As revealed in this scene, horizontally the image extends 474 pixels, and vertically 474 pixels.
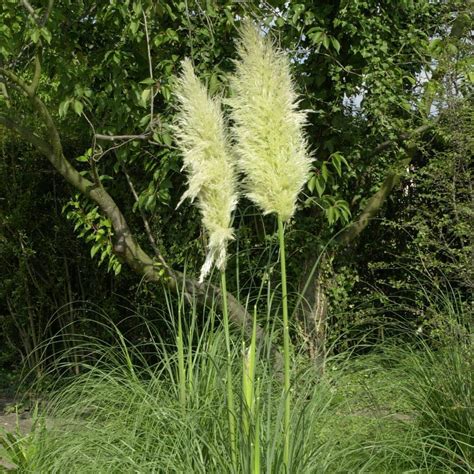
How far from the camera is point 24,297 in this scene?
9.02 m

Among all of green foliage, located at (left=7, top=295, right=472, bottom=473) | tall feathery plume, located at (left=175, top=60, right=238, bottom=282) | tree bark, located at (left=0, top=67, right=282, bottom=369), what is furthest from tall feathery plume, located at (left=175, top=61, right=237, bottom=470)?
tree bark, located at (left=0, top=67, right=282, bottom=369)

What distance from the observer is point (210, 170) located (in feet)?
10.4

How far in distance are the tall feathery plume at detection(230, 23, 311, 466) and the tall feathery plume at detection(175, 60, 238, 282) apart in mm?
104

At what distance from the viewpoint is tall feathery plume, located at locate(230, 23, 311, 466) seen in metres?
3.00

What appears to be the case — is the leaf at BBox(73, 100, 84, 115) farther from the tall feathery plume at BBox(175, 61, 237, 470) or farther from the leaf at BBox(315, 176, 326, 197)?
the tall feathery plume at BBox(175, 61, 237, 470)

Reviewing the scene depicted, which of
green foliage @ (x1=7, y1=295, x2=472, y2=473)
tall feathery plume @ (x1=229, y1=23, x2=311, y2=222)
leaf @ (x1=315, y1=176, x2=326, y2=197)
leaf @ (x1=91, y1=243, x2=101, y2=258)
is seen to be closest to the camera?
tall feathery plume @ (x1=229, y1=23, x2=311, y2=222)

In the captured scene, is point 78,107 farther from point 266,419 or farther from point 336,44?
point 266,419

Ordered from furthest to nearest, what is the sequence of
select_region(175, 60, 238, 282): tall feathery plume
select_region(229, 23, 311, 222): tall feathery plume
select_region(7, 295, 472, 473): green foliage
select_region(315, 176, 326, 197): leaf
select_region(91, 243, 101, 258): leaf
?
select_region(91, 243, 101, 258): leaf
select_region(315, 176, 326, 197): leaf
select_region(7, 295, 472, 473): green foliage
select_region(175, 60, 238, 282): tall feathery plume
select_region(229, 23, 311, 222): tall feathery plume

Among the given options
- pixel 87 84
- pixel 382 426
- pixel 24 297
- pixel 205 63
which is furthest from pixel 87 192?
pixel 24 297

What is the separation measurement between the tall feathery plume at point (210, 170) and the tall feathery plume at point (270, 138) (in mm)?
104

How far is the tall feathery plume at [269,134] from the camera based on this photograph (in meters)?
3.00

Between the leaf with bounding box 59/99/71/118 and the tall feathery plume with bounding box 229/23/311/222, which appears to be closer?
the tall feathery plume with bounding box 229/23/311/222

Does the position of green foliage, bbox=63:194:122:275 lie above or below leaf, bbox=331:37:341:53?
below

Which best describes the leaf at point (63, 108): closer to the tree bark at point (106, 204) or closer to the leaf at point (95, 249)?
the tree bark at point (106, 204)
